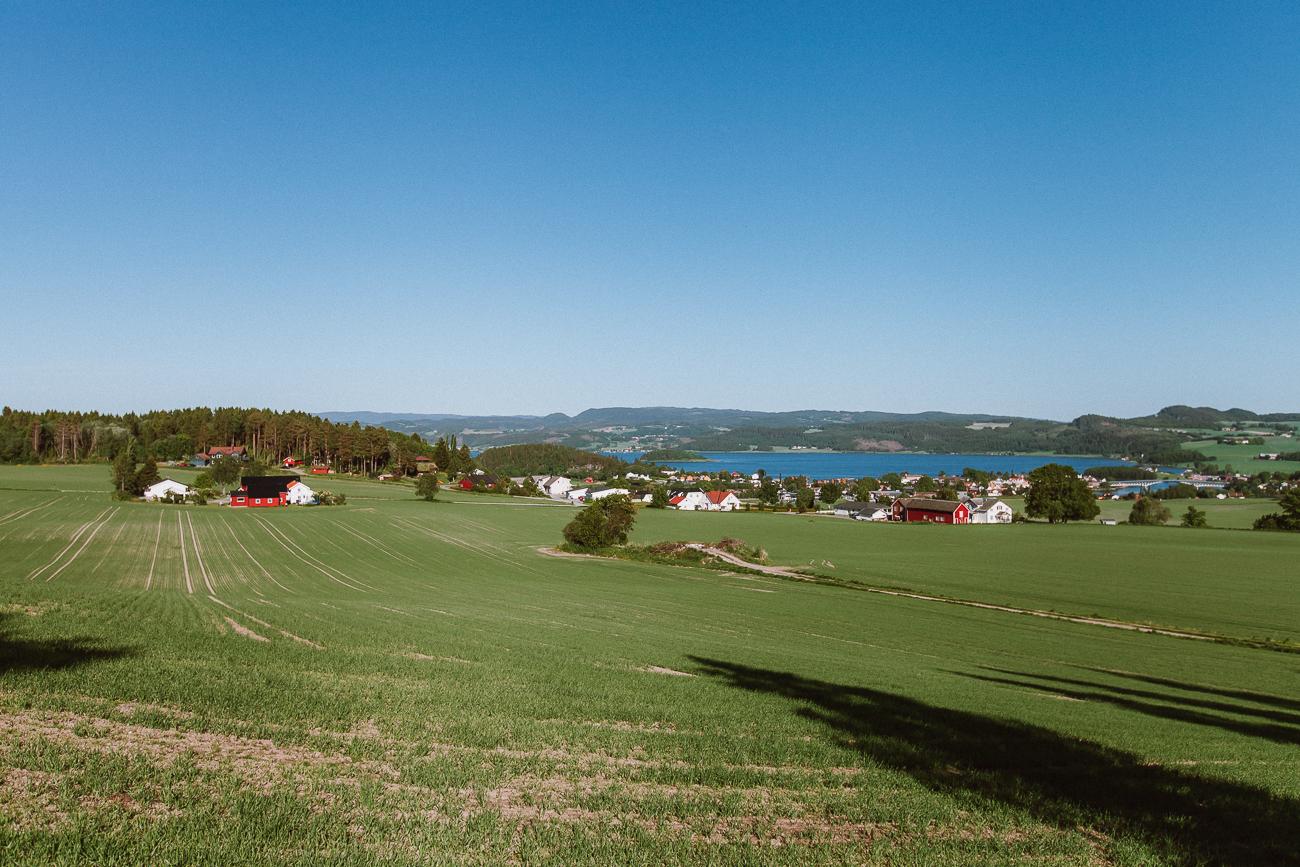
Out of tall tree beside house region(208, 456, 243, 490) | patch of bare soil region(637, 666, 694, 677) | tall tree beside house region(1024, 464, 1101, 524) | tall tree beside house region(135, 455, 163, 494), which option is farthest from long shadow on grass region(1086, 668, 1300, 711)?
tall tree beside house region(208, 456, 243, 490)

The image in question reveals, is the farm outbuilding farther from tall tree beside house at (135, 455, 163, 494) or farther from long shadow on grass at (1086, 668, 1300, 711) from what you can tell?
long shadow on grass at (1086, 668, 1300, 711)

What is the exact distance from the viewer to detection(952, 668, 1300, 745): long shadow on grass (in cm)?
1664

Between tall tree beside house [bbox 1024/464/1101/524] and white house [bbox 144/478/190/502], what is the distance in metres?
119

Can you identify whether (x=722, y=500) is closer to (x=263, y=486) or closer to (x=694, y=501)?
(x=694, y=501)

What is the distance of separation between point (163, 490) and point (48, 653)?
97510 mm

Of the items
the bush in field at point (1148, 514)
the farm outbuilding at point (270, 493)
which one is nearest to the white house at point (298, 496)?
the farm outbuilding at point (270, 493)

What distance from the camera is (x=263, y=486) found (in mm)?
100562

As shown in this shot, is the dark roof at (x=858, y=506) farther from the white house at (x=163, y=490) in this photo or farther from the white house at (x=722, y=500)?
the white house at (x=163, y=490)

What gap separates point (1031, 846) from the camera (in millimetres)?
7883

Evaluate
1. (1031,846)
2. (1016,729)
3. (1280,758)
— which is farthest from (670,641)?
(1031,846)

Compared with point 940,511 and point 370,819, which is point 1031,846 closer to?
point 370,819

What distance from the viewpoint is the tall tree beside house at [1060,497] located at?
10700cm

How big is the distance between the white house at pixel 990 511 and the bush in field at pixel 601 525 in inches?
2792

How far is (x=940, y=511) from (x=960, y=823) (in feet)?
368
